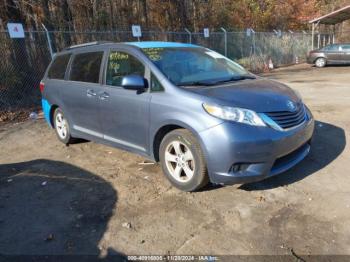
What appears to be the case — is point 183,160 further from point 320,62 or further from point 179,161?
point 320,62

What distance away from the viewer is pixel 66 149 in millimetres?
6105

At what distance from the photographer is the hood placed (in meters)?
3.73

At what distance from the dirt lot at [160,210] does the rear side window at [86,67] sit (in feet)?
4.13

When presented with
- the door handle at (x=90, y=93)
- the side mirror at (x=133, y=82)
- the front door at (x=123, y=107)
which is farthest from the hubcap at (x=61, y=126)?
the side mirror at (x=133, y=82)

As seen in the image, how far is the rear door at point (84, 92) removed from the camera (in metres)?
5.11

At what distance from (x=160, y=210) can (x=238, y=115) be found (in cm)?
131

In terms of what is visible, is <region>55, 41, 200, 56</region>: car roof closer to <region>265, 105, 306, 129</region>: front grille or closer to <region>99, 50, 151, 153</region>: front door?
<region>99, 50, 151, 153</region>: front door

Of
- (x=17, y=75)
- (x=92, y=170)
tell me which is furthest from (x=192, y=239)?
(x=17, y=75)

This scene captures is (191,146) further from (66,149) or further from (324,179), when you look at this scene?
(66,149)

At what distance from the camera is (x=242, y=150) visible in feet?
11.6

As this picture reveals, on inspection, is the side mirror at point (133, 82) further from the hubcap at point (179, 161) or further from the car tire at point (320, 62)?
the car tire at point (320, 62)

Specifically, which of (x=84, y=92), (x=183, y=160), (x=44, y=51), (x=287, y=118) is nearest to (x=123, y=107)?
(x=84, y=92)

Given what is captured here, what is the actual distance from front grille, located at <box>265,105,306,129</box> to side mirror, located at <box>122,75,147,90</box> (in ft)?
5.04

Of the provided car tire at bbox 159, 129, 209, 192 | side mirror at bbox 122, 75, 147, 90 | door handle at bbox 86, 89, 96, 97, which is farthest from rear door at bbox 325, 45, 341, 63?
car tire at bbox 159, 129, 209, 192
